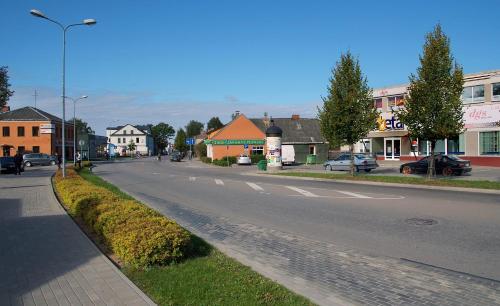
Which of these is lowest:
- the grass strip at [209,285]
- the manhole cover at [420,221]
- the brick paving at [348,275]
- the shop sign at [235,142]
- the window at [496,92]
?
the brick paving at [348,275]

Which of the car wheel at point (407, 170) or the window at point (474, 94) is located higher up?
the window at point (474, 94)

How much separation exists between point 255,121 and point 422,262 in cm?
6032

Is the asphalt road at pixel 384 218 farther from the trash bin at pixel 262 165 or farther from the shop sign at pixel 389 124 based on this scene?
the shop sign at pixel 389 124

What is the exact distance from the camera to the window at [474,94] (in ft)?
113

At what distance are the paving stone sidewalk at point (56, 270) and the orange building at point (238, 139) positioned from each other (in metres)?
51.1

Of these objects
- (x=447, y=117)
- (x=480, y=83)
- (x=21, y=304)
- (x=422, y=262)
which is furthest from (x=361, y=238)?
(x=480, y=83)

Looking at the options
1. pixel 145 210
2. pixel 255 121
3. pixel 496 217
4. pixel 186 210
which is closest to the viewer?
pixel 145 210

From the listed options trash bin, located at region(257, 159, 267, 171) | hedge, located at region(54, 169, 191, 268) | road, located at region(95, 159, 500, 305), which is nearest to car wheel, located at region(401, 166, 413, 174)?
road, located at region(95, 159, 500, 305)

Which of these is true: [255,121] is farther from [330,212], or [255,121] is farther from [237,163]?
[330,212]

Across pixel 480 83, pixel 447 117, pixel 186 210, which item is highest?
pixel 480 83

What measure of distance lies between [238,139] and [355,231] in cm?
5336

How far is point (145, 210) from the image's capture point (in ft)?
30.8

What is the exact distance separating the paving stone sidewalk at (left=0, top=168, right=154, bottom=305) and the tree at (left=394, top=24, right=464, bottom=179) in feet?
55.0

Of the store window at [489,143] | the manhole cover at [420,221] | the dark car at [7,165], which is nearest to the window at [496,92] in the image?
the store window at [489,143]
